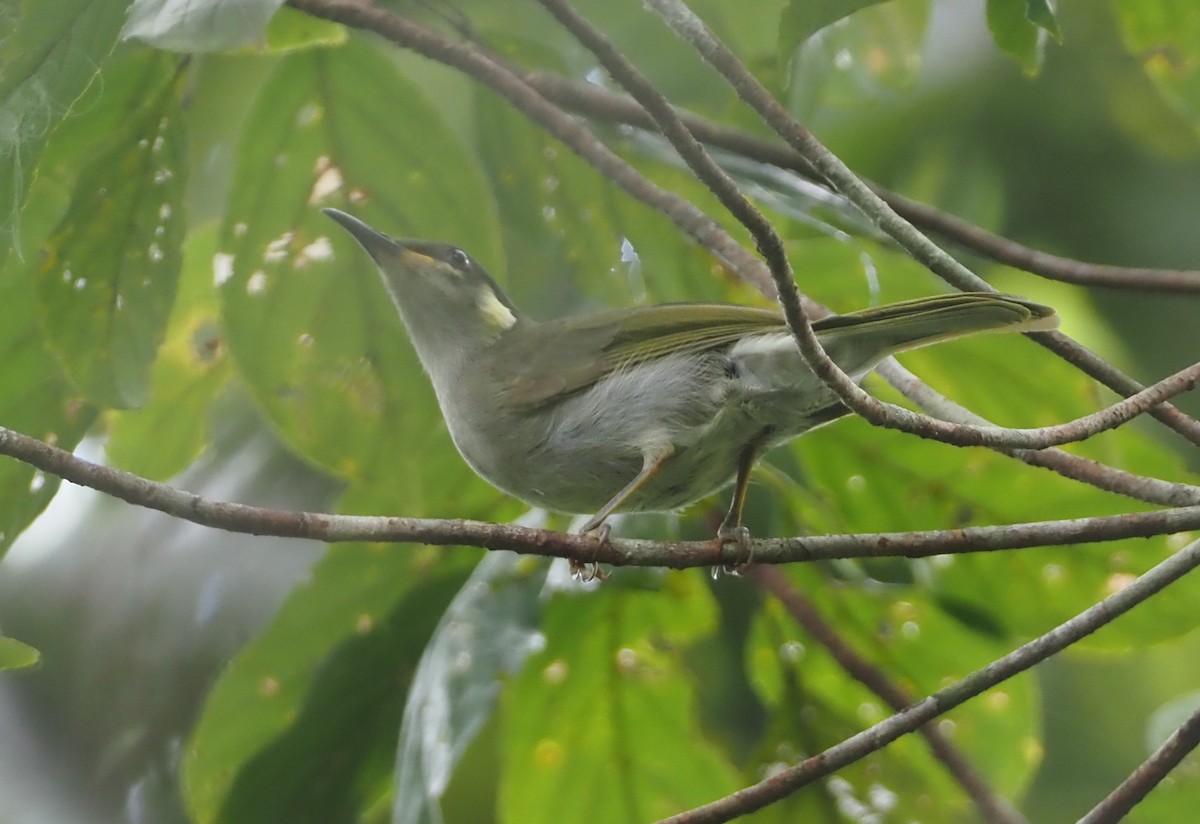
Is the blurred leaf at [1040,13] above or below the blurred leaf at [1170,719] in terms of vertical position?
above

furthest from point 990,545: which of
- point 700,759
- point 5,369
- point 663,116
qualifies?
point 5,369

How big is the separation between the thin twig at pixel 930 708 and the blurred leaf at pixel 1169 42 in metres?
1.35

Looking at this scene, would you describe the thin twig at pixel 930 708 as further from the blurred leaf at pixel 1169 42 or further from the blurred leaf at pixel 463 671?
the blurred leaf at pixel 1169 42

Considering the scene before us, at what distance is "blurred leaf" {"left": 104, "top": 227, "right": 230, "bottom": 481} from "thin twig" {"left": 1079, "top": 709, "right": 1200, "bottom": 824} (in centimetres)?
228

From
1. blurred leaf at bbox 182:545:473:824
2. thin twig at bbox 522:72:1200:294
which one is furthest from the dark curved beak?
blurred leaf at bbox 182:545:473:824

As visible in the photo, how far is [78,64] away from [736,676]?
2.73 m

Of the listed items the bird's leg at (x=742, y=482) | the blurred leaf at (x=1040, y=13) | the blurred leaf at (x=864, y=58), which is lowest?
the bird's leg at (x=742, y=482)

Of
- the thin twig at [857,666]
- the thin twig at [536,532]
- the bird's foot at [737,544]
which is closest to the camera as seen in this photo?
the thin twig at [536,532]

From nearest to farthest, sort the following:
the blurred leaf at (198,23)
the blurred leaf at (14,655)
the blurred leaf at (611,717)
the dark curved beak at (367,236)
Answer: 1. the blurred leaf at (14,655)
2. the blurred leaf at (198,23)
3. the dark curved beak at (367,236)
4. the blurred leaf at (611,717)

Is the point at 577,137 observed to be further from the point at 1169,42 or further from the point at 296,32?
the point at 1169,42

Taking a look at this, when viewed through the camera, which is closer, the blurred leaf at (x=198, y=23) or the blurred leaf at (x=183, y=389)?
the blurred leaf at (x=198, y=23)

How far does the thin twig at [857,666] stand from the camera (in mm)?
2814

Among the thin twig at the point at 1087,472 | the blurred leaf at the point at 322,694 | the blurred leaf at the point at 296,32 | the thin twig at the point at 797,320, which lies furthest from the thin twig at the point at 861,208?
the blurred leaf at the point at 322,694

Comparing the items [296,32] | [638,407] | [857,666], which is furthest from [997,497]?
[296,32]
